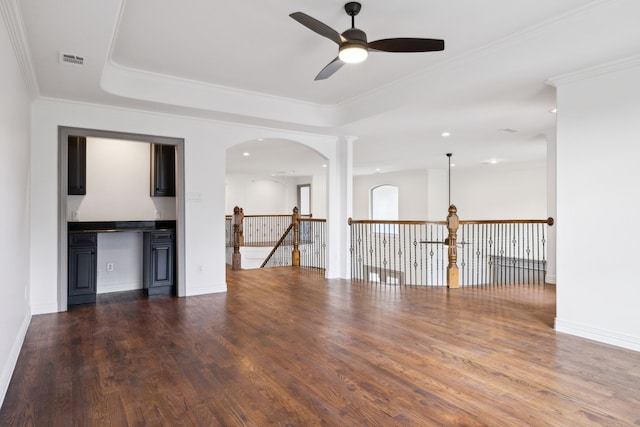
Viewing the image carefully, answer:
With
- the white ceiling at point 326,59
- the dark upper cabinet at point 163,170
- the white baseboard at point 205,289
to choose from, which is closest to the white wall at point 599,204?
the white ceiling at point 326,59

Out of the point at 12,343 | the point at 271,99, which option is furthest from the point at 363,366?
the point at 271,99

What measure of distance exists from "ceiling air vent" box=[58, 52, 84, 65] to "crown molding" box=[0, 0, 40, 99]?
23cm

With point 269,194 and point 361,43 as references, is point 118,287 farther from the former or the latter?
point 269,194

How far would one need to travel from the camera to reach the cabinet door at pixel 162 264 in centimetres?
530

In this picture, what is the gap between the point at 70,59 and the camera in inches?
133

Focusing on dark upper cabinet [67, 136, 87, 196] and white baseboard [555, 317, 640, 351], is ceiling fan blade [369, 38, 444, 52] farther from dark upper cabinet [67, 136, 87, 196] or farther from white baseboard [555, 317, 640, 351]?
dark upper cabinet [67, 136, 87, 196]

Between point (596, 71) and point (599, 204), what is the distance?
118 cm

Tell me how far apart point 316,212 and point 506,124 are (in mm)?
9326

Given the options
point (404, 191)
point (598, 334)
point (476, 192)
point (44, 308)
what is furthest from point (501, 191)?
point (44, 308)

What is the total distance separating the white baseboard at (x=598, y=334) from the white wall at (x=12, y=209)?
451 centimetres

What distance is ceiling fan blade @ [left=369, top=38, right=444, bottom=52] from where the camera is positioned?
9.61ft

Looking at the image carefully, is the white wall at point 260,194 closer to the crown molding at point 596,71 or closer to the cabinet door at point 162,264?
the cabinet door at point 162,264

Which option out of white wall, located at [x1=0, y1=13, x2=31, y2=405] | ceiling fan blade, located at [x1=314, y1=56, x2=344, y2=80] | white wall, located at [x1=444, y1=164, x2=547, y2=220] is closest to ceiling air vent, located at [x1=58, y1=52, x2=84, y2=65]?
white wall, located at [x1=0, y1=13, x2=31, y2=405]

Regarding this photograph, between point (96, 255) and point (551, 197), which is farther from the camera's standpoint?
point (551, 197)
